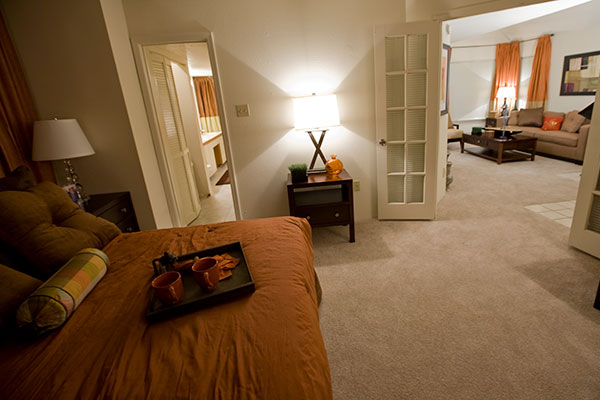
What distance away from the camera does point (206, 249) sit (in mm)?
1589

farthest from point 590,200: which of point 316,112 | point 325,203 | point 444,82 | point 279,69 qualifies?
point 279,69

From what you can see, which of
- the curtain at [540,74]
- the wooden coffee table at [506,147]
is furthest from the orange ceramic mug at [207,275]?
the curtain at [540,74]

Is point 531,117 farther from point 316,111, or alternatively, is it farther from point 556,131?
point 316,111

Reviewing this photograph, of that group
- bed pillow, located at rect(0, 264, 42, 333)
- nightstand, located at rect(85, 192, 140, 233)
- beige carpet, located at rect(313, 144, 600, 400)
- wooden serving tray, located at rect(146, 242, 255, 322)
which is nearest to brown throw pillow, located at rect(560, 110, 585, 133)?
beige carpet, located at rect(313, 144, 600, 400)

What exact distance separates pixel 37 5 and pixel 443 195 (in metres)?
4.49

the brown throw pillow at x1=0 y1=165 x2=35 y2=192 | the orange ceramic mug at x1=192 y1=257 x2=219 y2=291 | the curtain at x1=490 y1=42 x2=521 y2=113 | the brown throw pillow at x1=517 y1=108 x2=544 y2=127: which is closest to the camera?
the orange ceramic mug at x1=192 y1=257 x2=219 y2=291

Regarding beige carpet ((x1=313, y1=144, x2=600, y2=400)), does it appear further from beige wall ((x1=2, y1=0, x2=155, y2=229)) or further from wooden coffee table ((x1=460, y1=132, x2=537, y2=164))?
wooden coffee table ((x1=460, y1=132, x2=537, y2=164))

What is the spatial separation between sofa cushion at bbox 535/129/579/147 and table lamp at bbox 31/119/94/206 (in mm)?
6688

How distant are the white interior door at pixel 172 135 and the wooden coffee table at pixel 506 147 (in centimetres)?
511

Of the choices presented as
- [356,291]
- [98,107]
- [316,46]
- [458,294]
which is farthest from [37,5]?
[458,294]

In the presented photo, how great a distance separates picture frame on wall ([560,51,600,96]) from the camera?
5.38 metres

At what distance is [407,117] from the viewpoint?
312 centimetres

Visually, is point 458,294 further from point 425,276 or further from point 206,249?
point 206,249

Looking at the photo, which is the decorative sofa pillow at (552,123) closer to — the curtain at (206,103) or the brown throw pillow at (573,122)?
the brown throw pillow at (573,122)
